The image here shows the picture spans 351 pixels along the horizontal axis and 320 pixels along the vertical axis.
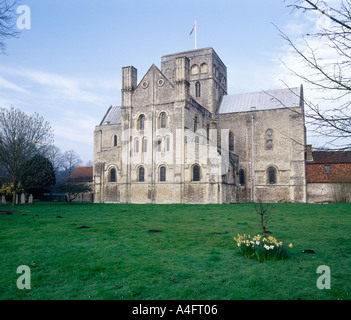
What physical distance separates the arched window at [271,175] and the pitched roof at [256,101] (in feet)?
28.0

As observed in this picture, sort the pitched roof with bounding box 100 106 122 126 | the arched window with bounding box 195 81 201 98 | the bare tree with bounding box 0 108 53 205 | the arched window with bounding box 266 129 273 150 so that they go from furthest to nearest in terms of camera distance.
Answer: the pitched roof with bounding box 100 106 122 126
the arched window with bounding box 195 81 201 98
the arched window with bounding box 266 129 273 150
the bare tree with bounding box 0 108 53 205

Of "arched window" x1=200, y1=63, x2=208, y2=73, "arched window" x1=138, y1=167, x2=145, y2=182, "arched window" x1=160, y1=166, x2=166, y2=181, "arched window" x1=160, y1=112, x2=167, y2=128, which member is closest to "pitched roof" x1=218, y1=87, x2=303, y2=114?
"arched window" x1=200, y1=63, x2=208, y2=73

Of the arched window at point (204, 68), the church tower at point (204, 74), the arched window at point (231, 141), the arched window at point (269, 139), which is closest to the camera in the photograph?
the arched window at point (269, 139)

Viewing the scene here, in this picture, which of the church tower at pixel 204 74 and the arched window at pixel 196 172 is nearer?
the arched window at pixel 196 172

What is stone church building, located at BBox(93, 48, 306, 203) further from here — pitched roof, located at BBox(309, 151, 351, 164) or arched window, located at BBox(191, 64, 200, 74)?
pitched roof, located at BBox(309, 151, 351, 164)

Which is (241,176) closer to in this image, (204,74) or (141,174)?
(141,174)

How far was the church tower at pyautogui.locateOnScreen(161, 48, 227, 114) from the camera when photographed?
4372cm

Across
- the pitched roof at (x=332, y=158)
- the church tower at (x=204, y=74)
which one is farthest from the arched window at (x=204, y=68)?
the pitched roof at (x=332, y=158)

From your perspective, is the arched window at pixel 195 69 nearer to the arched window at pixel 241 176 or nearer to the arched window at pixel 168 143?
the arched window at pixel 168 143

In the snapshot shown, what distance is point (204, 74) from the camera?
1747 inches

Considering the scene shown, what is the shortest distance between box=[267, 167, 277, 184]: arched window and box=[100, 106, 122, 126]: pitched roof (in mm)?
22455

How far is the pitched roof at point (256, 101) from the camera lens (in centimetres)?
4125

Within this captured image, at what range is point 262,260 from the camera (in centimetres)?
777

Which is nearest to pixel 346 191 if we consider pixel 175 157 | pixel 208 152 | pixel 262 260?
pixel 208 152
